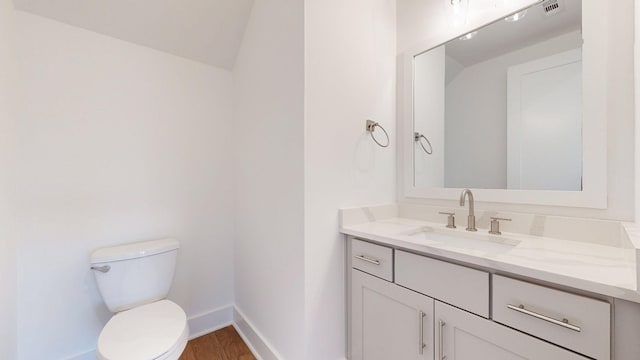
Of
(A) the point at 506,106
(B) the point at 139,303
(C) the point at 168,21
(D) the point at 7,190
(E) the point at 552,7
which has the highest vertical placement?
(C) the point at 168,21

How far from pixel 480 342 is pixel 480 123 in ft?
3.48

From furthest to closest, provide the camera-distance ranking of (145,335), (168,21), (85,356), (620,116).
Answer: (168,21) → (85,356) → (145,335) → (620,116)

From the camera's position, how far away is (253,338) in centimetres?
162

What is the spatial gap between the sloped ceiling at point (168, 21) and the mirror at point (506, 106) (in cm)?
125

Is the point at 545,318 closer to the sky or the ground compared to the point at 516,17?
closer to the ground

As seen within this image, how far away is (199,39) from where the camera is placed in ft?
5.51

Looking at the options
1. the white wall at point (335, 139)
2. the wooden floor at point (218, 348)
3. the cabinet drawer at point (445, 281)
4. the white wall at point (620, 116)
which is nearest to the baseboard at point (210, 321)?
the wooden floor at point (218, 348)

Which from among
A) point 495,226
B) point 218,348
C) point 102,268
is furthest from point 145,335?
point 495,226

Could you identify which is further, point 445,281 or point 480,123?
point 480,123

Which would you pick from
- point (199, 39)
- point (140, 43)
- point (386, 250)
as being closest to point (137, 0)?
point (140, 43)

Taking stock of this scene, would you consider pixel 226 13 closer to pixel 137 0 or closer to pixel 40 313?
pixel 137 0

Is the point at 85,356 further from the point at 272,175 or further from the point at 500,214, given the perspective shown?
the point at 500,214

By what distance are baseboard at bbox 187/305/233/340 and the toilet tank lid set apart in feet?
2.05

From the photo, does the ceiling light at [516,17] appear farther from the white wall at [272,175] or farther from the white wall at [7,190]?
the white wall at [7,190]
